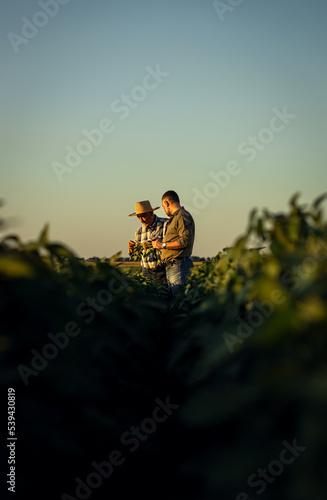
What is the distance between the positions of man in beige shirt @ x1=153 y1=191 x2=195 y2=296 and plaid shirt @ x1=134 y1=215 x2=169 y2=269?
0.73 metres

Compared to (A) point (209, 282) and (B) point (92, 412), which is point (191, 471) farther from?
(A) point (209, 282)

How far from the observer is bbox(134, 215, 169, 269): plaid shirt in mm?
9711

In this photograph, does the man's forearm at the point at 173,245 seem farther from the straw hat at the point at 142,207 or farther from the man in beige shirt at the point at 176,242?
the straw hat at the point at 142,207

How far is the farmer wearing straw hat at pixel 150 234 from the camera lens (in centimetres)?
973

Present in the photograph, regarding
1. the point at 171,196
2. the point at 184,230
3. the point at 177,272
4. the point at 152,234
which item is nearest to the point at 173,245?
the point at 184,230

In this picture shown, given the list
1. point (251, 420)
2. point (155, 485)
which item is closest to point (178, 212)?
point (155, 485)

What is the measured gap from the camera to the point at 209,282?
3.62 meters

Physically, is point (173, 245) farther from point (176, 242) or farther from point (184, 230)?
point (184, 230)

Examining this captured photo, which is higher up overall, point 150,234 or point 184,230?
point 150,234

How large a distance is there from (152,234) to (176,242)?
1622 mm

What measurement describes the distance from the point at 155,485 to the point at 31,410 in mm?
726

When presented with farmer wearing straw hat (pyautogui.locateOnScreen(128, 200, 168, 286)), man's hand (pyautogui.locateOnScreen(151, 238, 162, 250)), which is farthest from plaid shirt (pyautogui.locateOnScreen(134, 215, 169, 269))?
man's hand (pyautogui.locateOnScreen(151, 238, 162, 250))

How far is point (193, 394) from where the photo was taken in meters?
1.68

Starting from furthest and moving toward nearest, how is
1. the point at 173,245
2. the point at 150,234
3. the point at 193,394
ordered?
the point at 150,234 → the point at 173,245 → the point at 193,394
